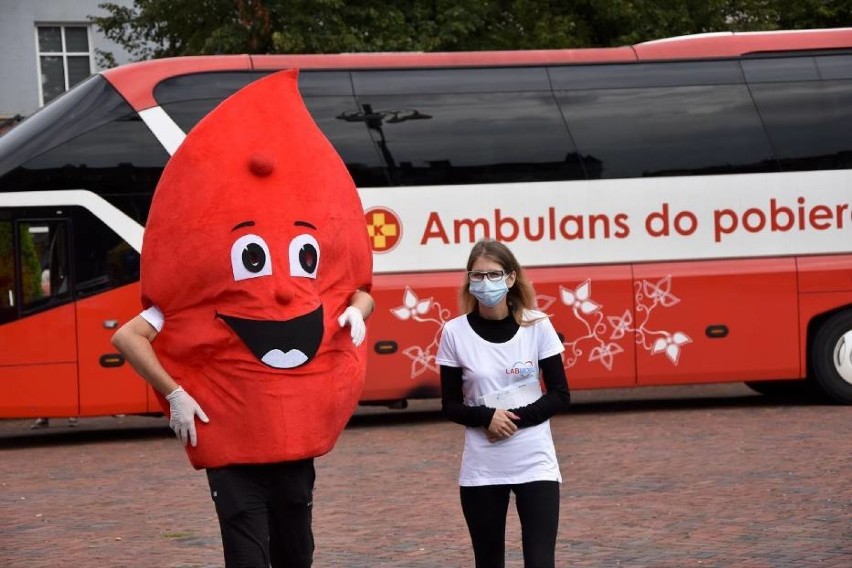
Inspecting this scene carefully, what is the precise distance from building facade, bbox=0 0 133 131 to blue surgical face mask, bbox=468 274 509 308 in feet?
96.6

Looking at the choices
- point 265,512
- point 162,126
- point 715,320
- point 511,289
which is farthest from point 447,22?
point 265,512

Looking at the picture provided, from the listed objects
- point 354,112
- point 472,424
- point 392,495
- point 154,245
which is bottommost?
point 392,495

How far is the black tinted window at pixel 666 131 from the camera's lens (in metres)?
17.1

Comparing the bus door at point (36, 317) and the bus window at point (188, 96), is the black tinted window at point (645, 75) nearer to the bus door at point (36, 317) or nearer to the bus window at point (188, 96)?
the bus window at point (188, 96)

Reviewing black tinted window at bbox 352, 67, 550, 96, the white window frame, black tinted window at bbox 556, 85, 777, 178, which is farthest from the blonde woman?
the white window frame

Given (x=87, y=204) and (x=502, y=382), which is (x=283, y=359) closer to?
(x=502, y=382)

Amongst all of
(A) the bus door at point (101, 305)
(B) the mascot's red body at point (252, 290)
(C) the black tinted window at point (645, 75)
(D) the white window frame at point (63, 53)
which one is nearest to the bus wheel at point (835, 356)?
(C) the black tinted window at point (645, 75)

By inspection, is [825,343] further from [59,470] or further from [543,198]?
[59,470]

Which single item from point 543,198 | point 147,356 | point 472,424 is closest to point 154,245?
point 147,356

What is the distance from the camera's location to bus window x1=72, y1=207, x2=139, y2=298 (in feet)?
51.8

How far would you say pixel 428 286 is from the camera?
16.5m

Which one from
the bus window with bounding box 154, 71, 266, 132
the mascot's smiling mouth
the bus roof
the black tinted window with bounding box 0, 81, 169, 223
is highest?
the bus roof

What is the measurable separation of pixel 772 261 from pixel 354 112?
4519 millimetres

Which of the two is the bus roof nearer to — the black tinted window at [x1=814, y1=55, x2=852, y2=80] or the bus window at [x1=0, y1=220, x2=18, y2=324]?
the black tinted window at [x1=814, y1=55, x2=852, y2=80]
